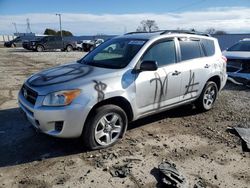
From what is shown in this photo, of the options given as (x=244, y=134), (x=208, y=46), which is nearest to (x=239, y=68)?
(x=208, y=46)

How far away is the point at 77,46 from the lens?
3128 cm

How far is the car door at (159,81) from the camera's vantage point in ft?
15.3

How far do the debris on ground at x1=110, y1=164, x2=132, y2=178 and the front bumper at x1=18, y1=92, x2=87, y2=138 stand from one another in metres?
0.75

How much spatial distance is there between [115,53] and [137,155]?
6.59ft

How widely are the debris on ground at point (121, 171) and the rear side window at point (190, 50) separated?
2.52 m

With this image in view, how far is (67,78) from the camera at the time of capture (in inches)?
167

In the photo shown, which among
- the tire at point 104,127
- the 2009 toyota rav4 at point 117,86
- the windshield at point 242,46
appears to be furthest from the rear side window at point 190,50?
the windshield at point 242,46

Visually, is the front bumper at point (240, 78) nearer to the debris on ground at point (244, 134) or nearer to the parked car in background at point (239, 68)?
the parked car in background at point (239, 68)

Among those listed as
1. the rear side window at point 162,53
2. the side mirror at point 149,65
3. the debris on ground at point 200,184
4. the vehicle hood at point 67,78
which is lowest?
the debris on ground at point 200,184

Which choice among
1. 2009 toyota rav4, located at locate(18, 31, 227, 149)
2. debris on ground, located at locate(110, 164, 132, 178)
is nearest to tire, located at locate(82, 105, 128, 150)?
2009 toyota rav4, located at locate(18, 31, 227, 149)

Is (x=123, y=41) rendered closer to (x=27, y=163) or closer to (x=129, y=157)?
(x=129, y=157)

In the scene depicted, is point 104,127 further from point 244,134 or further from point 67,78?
point 244,134

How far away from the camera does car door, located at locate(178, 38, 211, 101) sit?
5.39 meters

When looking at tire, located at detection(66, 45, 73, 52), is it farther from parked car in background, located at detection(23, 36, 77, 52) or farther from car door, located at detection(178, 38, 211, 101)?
car door, located at detection(178, 38, 211, 101)
